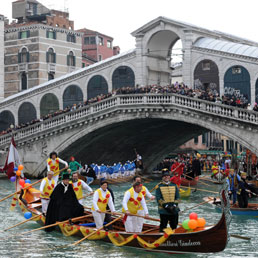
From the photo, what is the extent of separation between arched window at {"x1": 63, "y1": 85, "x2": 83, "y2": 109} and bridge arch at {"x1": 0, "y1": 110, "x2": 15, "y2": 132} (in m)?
4.22

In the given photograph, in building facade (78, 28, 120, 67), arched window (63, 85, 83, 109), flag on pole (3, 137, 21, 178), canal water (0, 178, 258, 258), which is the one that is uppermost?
building facade (78, 28, 120, 67)

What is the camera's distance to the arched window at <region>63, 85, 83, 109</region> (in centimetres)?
4441

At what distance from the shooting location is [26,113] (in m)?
45.7

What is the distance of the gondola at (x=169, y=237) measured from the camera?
45.6ft

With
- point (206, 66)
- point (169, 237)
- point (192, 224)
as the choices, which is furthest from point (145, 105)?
point (192, 224)

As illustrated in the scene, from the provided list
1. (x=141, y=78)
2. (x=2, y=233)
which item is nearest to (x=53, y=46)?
(x=141, y=78)

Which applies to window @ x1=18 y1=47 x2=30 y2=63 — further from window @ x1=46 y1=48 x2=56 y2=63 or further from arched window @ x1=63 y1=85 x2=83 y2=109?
arched window @ x1=63 y1=85 x2=83 y2=109

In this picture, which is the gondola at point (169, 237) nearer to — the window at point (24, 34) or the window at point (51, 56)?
the window at point (51, 56)

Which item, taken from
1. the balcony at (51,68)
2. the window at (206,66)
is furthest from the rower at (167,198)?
the balcony at (51,68)

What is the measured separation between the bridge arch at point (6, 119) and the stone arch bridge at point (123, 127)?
5041 millimetres

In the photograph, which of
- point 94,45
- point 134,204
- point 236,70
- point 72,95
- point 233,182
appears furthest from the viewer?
point 94,45

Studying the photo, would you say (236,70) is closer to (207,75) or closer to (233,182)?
(207,75)

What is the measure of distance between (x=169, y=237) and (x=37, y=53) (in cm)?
3768

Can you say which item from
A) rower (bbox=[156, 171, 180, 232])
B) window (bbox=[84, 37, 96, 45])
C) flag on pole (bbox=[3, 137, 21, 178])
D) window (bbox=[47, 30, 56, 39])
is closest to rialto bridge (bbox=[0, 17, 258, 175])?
window (bbox=[47, 30, 56, 39])
